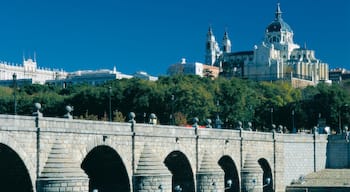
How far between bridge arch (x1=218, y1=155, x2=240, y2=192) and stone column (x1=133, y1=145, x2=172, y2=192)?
15797 millimetres

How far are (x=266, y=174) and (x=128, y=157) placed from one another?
29.5m

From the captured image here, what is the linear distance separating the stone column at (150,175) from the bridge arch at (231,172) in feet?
51.8

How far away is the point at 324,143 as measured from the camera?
88938 millimetres

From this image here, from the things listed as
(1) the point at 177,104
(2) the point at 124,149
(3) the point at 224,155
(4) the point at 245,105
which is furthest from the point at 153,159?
(4) the point at 245,105

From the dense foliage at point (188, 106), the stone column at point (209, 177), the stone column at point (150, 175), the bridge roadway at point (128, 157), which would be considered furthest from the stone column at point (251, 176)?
the dense foliage at point (188, 106)

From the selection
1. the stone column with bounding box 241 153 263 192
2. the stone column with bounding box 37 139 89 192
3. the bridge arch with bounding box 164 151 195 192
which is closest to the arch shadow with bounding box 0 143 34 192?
the stone column with bounding box 37 139 89 192

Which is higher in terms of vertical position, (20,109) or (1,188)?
(20,109)

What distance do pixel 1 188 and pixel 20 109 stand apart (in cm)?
7037

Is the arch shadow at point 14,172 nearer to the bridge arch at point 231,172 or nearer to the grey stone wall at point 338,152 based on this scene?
the bridge arch at point 231,172

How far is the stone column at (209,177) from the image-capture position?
6050 centimetres

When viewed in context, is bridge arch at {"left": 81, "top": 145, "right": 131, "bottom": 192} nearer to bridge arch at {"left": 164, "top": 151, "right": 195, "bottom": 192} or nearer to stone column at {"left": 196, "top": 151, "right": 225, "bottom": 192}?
bridge arch at {"left": 164, "top": 151, "right": 195, "bottom": 192}

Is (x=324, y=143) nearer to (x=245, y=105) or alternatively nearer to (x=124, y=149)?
(x=245, y=105)

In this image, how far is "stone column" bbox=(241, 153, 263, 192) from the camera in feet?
226

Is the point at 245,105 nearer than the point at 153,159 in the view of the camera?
No
